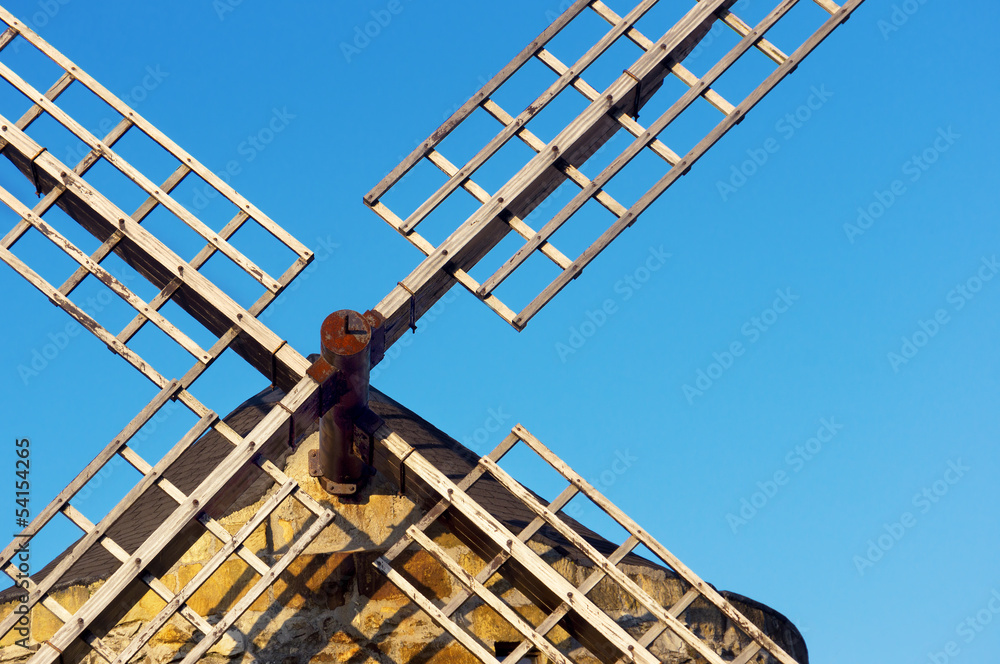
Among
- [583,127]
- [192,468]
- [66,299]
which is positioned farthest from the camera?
[192,468]

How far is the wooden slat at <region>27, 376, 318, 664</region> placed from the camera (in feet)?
16.8

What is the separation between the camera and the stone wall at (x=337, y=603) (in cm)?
569

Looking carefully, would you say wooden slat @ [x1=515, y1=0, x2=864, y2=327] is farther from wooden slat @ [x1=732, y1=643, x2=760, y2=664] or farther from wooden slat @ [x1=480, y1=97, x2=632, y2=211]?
wooden slat @ [x1=732, y1=643, x2=760, y2=664]

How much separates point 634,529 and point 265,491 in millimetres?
1869

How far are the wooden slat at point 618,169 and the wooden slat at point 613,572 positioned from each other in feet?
2.55

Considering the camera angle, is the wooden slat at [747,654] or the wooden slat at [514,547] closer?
the wooden slat at [514,547]

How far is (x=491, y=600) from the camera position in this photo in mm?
5625

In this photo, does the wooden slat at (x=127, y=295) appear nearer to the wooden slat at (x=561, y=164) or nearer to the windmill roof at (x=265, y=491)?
the windmill roof at (x=265, y=491)

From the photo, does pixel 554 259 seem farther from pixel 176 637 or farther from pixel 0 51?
pixel 0 51

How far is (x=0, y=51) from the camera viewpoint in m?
6.12

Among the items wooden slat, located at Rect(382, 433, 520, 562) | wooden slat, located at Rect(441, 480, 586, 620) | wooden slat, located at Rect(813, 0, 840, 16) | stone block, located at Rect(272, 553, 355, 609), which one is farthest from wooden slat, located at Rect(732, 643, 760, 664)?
wooden slat, located at Rect(813, 0, 840, 16)

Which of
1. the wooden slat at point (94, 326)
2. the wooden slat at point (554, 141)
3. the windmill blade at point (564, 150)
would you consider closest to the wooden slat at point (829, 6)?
the windmill blade at point (564, 150)

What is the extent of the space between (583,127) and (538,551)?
7.16 ft

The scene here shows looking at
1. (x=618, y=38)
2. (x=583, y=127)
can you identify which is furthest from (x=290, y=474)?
(x=618, y=38)
